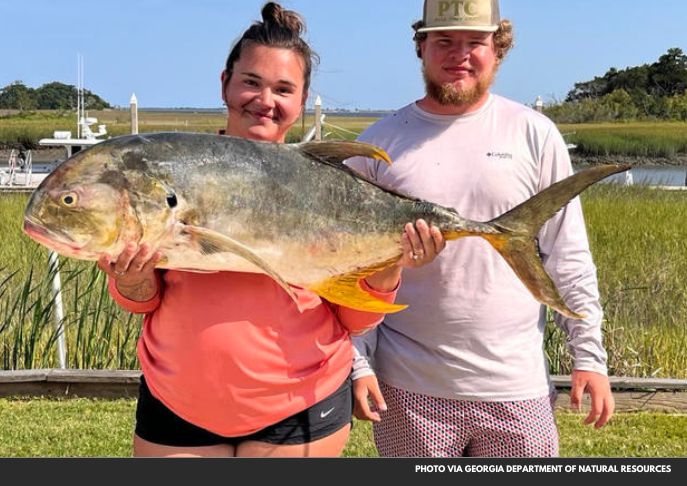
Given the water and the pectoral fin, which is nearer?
the pectoral fin

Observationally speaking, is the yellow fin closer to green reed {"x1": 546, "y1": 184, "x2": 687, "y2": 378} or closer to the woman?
the woman

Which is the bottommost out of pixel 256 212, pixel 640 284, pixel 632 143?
pixel 640 284

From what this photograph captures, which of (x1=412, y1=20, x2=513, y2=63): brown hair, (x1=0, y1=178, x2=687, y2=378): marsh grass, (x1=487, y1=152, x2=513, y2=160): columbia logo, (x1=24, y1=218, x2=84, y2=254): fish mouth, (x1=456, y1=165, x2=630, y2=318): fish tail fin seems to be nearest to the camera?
(x1=24, y1=218, x2=84, y2=254): fish mouth

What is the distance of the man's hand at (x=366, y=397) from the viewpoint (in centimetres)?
288

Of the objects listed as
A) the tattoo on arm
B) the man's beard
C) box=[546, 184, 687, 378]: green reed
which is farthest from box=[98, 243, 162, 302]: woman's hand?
box=[546, 184, 687, 378]: green reed

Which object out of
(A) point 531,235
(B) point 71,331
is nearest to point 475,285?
(A) point 531,235

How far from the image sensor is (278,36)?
253 centimetres

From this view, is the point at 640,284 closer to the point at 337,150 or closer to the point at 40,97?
the point at 337,150

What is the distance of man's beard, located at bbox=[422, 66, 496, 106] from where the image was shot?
2895 mm

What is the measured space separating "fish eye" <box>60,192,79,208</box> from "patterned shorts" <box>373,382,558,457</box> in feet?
4.54

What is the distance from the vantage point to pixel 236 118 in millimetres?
2512

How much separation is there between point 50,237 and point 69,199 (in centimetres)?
10
